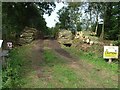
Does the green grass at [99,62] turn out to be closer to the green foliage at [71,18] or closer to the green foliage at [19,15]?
the green foliage at [19,15]

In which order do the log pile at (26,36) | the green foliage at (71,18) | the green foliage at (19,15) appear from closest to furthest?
the green foliage at (19,15), the log pile at (26,36), the green foliage at (71,18)

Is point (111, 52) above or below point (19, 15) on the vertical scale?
below

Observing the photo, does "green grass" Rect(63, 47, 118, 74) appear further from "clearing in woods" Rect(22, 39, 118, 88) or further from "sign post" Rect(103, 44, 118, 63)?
"clearing in woods" Rect(22, 39, 118, 88)

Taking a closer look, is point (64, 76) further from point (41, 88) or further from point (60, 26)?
point (60, 26)

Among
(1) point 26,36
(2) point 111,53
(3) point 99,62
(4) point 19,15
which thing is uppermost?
(4) point 19,15

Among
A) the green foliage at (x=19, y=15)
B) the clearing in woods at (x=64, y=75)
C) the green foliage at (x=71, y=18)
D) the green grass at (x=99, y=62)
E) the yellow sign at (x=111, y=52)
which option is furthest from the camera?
the green foliage at (x=71, y=18)

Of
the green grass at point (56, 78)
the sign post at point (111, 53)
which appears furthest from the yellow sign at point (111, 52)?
the green grass at point (56, 78)

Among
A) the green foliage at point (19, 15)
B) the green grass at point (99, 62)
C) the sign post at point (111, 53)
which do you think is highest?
the green foliage at point (19, 15)

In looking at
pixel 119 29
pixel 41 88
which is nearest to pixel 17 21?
pixel 119 29

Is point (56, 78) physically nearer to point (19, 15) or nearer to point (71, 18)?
point (19, 15)

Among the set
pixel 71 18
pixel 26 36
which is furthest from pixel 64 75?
pixel 71 18

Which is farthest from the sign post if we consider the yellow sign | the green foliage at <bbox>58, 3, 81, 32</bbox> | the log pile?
the green foliage at <bbox>58, 3, 81, 32</bbox>

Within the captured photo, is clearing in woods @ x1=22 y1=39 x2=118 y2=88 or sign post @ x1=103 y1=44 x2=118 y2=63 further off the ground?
sign post @ x1=103 y1=44 x2=118 y2=63

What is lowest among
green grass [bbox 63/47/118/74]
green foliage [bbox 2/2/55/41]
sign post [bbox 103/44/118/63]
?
Answer: green grass [bbox 63/47/118/74]
